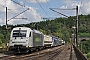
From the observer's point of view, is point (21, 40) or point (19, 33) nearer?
point (21, 40)

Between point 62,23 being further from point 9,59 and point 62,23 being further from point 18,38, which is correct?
point 9,59

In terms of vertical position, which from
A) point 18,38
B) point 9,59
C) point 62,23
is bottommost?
point 9,59

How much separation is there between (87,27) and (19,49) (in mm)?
105174

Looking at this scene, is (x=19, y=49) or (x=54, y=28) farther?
(x=54, y=28)

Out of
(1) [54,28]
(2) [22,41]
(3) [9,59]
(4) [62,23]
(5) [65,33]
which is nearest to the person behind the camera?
(3) [9,59]

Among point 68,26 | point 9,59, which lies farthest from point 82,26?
point 9,59

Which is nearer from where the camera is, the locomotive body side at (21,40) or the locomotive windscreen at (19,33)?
the locomotive body side at (21,40)

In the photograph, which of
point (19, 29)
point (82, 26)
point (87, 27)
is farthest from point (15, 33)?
point (87, 27)

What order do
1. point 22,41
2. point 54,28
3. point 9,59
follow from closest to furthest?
point 9,59 → point 22,41 → point 54,28

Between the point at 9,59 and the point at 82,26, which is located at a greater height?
the point at 82,26

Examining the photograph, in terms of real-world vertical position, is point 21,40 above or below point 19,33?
below

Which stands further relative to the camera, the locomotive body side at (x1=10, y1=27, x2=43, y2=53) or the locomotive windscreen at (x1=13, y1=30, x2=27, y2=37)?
the locomotive windscreen at (x1=13, y1=30, x2=27, y2=37)

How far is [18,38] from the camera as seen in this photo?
100 feet

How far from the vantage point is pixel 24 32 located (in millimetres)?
31172
